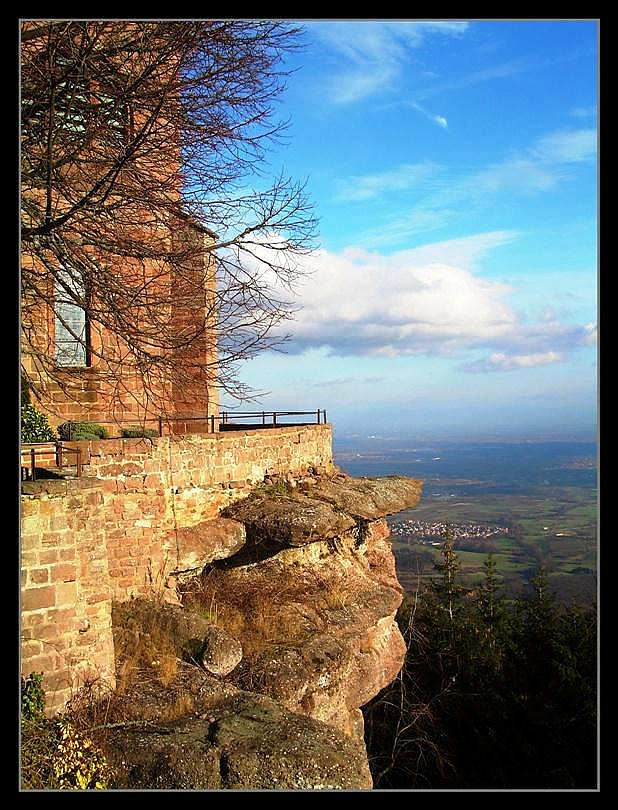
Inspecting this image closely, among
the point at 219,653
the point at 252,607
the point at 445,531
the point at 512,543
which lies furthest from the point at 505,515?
the point at 219,653

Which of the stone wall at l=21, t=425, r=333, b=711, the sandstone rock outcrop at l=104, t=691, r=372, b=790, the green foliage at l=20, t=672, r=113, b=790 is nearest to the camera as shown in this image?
the green foliage at l=20, t=672, r=113, b=790

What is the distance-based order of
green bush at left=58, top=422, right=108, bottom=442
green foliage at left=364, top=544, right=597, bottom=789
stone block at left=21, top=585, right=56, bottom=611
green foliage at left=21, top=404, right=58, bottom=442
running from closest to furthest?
1. stone block at left=21, top=585, right=56, bottom=611
2. green foliage at left=21, top=404, right=58, bottom=442
3. green bush at left=58, top=422, right=108, bottom=442
4. green foliage at left=364, top=544, right=597, bottom=789

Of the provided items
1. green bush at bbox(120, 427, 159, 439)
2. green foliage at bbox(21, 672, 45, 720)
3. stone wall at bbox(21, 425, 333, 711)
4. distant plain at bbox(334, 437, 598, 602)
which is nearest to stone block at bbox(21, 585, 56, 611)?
stone wall at bbox(21, 425, 333, 711)

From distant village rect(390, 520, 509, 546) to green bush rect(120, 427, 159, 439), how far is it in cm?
2126

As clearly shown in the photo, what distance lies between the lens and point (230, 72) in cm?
783

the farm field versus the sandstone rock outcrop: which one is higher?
the sandstone rock outcrop

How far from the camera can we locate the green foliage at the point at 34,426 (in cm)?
1128

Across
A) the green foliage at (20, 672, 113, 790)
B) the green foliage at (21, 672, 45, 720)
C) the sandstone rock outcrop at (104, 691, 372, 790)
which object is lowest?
the sandstone rock outcrop at (104, 691, 372, 790)

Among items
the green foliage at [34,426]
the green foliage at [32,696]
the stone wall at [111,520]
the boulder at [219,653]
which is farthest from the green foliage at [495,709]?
the green foliage at [32,696]

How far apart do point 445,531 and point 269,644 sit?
28.4m

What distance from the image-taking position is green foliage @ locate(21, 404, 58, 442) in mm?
11281

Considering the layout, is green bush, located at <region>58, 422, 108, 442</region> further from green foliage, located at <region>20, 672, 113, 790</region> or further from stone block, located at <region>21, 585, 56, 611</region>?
green foliage, located at <region>20, 672, 113, 790</region>

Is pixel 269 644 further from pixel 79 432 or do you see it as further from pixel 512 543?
pixel 512 543
